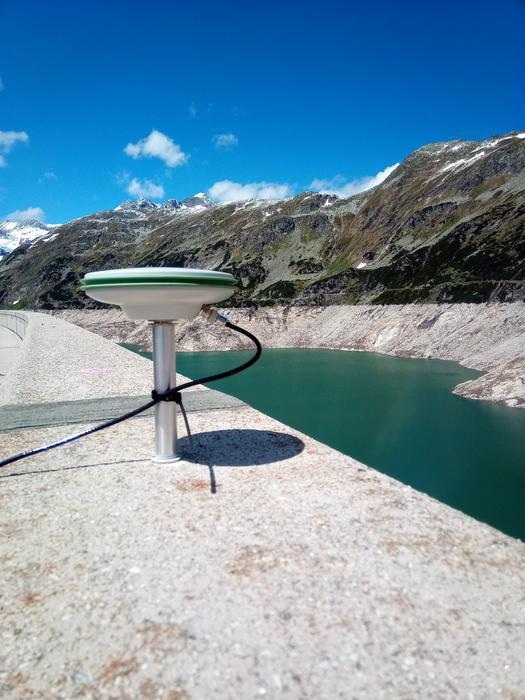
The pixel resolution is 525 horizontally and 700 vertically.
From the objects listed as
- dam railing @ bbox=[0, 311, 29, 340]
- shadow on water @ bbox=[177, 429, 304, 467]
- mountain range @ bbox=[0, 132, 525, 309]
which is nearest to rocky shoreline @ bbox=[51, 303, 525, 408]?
mountain range @ bbox=[0, 132, 525, 309]

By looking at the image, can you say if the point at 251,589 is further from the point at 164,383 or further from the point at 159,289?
the point at 159,289

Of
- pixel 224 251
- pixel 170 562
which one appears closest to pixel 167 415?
pixel 170 562

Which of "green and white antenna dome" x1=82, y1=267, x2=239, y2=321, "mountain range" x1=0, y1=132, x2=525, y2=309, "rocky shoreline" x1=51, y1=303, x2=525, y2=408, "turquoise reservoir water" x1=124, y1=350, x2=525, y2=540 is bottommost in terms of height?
"turquoise reservoir water" x1=124, y1=350, x2=525, y2=540

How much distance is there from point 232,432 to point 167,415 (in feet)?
4.44

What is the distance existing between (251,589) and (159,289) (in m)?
2.55

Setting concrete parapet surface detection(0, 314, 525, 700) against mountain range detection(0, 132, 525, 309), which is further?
mountain range detection(0, 132, 525, 309)

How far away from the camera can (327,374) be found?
34531 mm

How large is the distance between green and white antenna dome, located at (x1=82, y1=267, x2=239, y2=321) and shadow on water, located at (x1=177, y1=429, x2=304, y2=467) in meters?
1.52

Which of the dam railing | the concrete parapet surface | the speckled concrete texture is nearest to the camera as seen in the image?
the concrete parapet surface

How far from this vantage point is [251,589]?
281 centimetres

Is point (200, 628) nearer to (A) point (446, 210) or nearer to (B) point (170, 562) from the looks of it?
(B) point (170, 562)

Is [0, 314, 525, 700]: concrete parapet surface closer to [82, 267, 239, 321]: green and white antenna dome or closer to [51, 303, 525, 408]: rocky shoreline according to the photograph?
[82, 267, 239, 321]: green and white antenna dome

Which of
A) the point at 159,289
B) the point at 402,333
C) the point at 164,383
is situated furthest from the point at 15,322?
the point at 159,289

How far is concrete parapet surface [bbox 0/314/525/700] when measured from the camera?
87.1 inches
